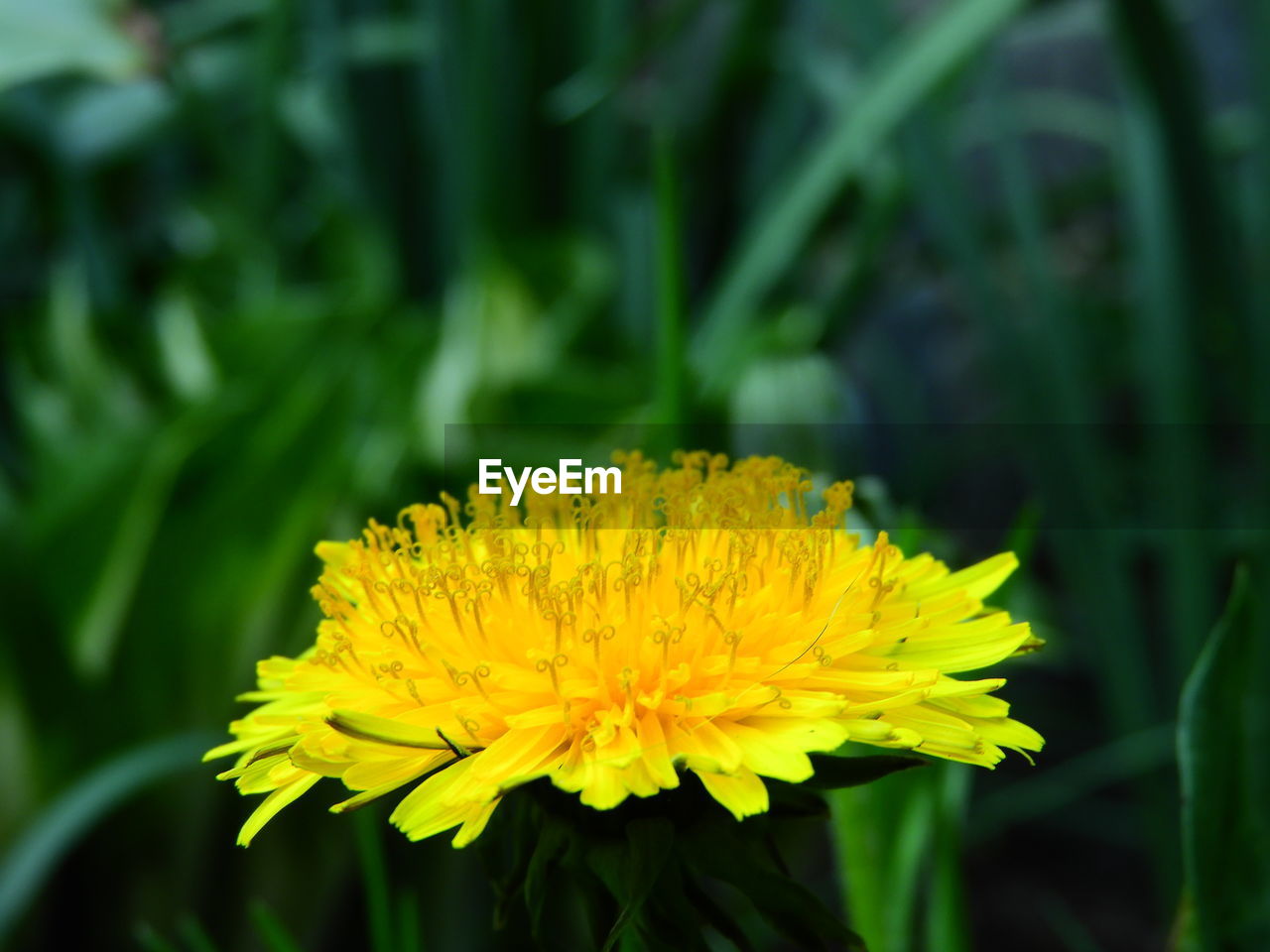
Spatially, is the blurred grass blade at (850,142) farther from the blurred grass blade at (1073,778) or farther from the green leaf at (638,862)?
the green leaf at (638,862)

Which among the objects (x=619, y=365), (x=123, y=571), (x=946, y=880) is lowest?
(x=946, y=880)

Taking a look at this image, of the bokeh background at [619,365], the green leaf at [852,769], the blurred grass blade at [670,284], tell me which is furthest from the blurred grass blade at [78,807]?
the green leaf at [852,769]

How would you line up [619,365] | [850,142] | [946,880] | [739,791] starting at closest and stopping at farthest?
[739,791]
[946,880]
[850,142]
[619,365]

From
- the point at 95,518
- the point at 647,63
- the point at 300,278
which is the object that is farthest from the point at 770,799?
the point at 647,63


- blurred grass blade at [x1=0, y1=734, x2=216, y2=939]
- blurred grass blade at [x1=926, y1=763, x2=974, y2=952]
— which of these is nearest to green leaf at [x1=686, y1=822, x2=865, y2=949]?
blurred grass blade at [x1=926, y1=763, x2=974, y2=952]

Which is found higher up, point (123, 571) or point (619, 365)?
point (619, 365)

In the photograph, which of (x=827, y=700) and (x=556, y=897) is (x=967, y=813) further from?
(x=827, y=700)

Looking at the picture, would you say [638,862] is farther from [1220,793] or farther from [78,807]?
[78,807]

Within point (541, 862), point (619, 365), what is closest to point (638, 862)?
point (541, 862)
